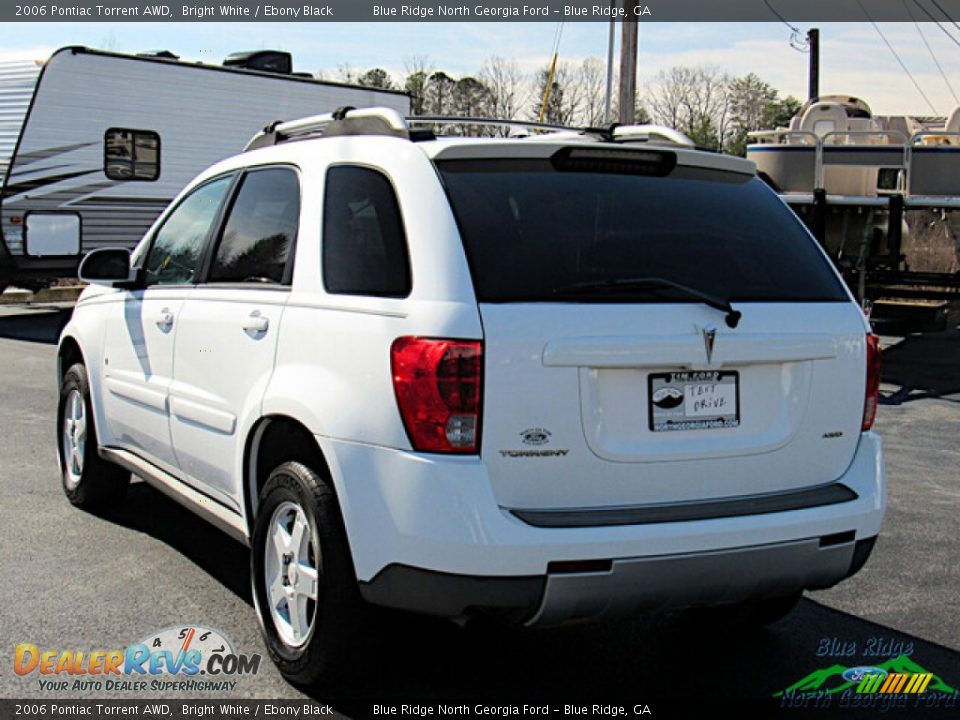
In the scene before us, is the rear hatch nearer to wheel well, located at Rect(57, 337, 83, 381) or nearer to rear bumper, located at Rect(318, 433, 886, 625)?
rear bumper, located at Rect(318, 433, 886, 625)

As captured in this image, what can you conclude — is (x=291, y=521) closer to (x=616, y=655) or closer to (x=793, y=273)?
(x=616, y=655)

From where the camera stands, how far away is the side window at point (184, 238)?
16.0ft

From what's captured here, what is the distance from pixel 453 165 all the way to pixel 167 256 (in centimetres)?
210

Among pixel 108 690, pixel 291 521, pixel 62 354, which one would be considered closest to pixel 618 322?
pixel 291 521

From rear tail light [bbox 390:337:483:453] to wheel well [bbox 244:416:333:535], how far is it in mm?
479

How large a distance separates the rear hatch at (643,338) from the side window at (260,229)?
85 centimetres

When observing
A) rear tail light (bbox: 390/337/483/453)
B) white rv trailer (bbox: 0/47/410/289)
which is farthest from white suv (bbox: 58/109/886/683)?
white rv trailer (bbox: 0/47/410/289)

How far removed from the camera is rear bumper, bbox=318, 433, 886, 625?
3193mm

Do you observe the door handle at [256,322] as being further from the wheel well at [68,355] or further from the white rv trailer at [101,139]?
the white rv trailer at [101,139]

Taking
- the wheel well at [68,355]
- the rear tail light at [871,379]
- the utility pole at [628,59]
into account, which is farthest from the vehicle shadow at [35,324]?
the rear tail light at [871,379]

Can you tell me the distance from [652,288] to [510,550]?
0.92 m

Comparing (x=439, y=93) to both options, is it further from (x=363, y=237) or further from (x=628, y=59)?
(x=363, y=237)

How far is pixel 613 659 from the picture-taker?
418 centimetres

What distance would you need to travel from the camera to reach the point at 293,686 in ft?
12.5
